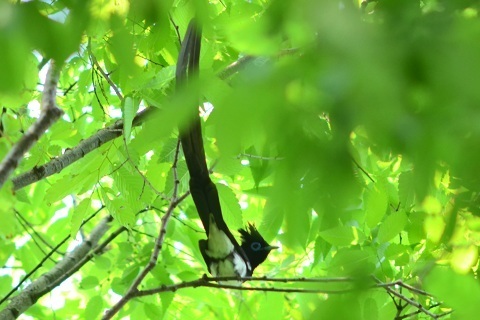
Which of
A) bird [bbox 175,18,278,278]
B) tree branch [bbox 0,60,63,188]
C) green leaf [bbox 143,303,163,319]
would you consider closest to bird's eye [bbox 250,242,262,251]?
bird [bbox 175,18,278,278]

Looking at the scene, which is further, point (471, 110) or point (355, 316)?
point (355, 316)

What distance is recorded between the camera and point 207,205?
293 centimetres

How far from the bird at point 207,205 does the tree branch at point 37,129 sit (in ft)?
1.19

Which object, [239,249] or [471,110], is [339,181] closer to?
[471,110]

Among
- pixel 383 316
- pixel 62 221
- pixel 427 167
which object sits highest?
pixel 62 221

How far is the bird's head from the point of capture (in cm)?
401

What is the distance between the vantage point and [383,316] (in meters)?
2.95

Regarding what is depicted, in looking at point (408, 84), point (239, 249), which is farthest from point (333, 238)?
point (408, 84)

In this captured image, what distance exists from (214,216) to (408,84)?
1.91m

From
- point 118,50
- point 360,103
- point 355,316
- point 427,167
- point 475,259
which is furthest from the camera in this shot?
point 475,259

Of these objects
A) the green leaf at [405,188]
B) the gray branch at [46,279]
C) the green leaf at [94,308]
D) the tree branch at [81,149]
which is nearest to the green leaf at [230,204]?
the tree branch at [81,149]

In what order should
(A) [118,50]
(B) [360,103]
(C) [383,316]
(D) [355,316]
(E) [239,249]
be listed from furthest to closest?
(E) [239,249]
(C) [383,316]
(A) [118,50]
(D) [355,316]
(B) [360,103]

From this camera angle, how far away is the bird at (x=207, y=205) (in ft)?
7.48

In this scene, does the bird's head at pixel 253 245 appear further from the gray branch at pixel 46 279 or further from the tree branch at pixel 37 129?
the tree branch at pixel 37 129
